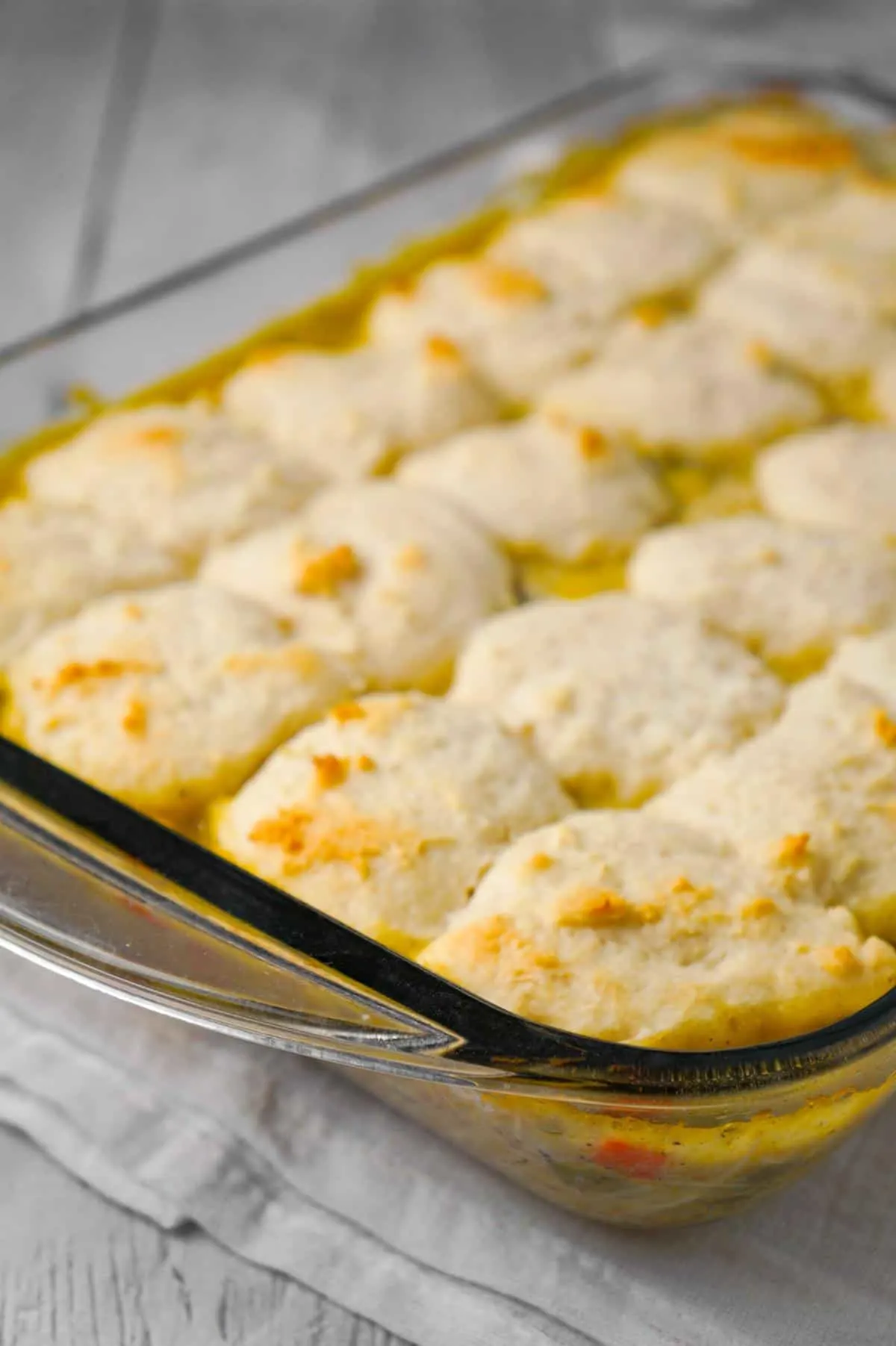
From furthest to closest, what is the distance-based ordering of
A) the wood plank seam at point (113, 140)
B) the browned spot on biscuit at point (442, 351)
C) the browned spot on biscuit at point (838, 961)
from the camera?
the wood plank seam at point (113, 140)
the browned spot on biscuit at point (442, 351)
the browned spot on biscuit at point (838, 961)

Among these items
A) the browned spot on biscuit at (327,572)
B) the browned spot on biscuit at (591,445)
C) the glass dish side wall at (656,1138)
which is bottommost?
the glass dish side wall at (656,1138)

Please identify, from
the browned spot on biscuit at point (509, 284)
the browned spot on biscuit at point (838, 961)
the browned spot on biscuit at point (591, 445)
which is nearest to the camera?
A: the browned spot on biscuit at point (838, 961)

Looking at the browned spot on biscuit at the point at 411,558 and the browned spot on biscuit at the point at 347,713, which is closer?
the browned spot on biscuit at the point at 347,713

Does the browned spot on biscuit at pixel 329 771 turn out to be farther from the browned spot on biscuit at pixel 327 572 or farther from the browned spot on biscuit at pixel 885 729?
the browned spot on biscuit at pixel 885 729

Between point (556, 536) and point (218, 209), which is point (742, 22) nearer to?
point (218, 209)

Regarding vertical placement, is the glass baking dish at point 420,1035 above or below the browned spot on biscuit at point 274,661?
below

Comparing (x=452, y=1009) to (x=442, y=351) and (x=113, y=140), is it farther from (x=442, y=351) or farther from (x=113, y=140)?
(x=113, y=140)

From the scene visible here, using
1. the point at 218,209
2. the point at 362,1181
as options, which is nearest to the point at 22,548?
the point at 362,1181

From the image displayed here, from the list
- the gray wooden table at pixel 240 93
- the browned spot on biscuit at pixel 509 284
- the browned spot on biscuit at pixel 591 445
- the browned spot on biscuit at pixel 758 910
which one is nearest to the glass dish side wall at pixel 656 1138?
the browned spot on biscuit at pixel 758 910
